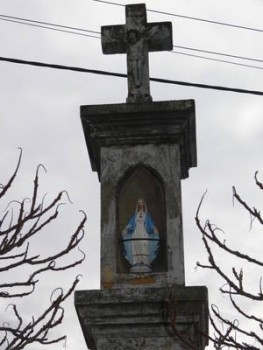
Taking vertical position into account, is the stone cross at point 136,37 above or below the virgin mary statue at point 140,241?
above

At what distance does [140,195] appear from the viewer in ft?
24.2

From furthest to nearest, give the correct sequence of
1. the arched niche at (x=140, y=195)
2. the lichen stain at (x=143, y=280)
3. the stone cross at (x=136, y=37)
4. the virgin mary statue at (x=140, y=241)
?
the stone cross at (x=136, y=37) → the arched niche at (x=140, y=195) → the virgin mary statue at (x=140, y=241) → the lichen stain at (x=143, y=280)

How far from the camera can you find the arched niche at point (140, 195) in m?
7.19

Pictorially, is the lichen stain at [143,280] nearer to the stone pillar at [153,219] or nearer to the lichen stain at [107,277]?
the stone pillar at [153,219]

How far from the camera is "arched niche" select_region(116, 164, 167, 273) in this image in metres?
7.19

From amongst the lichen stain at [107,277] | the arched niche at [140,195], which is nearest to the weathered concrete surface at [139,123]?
the arched niche at [140,195]

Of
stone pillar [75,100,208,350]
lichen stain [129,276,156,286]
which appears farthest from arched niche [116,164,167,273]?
lichen stain [129,276,156,286]

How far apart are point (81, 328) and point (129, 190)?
4.27 ft

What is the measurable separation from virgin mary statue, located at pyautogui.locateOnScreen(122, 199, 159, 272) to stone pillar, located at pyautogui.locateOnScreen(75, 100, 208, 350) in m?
0.03

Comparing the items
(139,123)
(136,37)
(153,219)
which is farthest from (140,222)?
(136,37)

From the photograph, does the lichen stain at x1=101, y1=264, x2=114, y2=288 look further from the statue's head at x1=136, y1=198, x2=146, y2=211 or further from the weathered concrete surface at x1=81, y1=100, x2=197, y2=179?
the weathered concrete surface at x1=81, y1=100, x2=197, y2=179

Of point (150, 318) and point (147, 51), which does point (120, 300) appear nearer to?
point (150, 318)

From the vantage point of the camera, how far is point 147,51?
313 inches

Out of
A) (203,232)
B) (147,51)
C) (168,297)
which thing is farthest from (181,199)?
(203,232)
